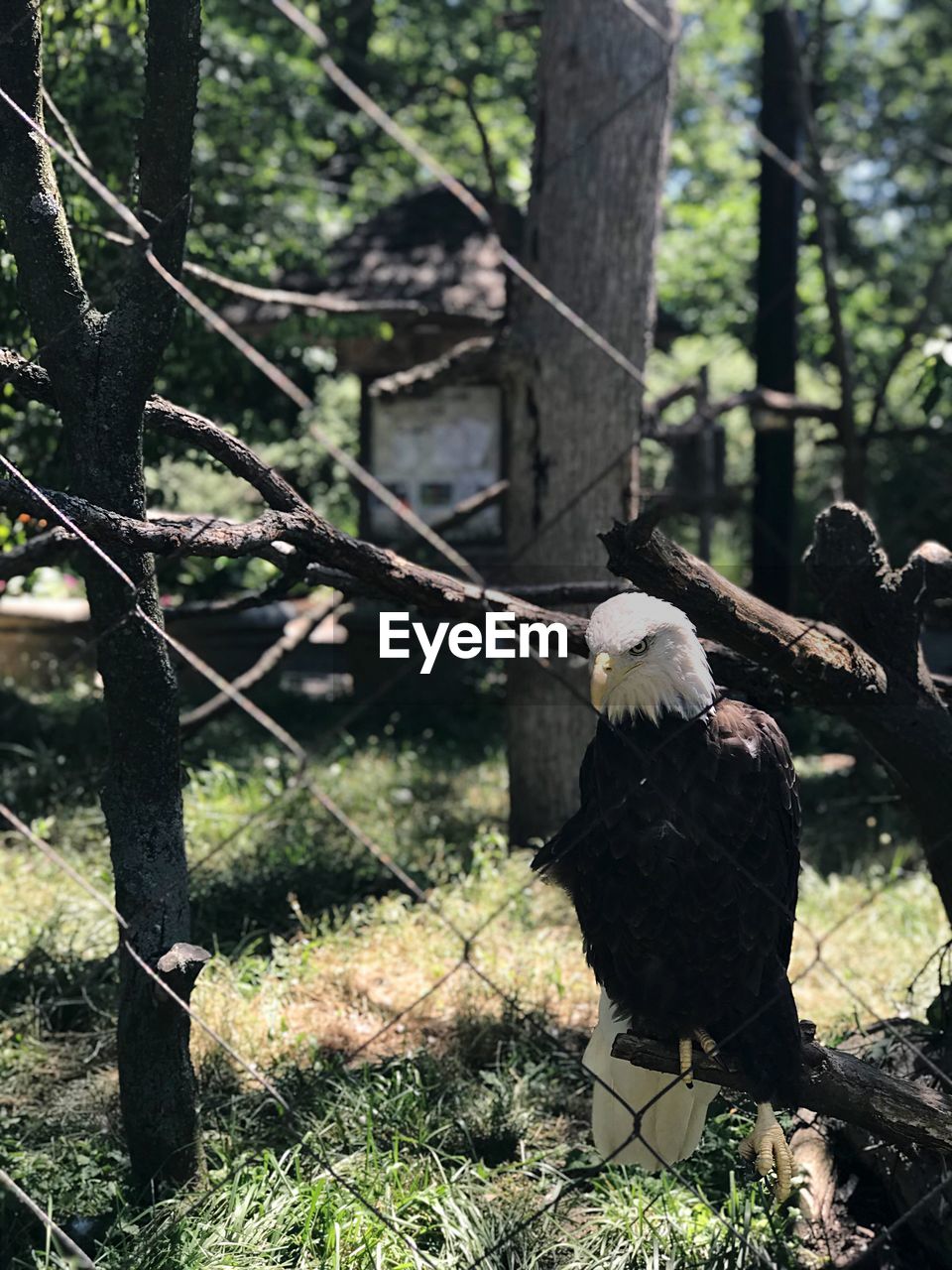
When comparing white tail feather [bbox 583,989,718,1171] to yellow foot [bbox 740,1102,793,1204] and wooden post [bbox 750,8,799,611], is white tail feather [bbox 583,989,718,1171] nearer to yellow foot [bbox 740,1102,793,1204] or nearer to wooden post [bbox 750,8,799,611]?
yellow foot [bbox 740,1102,793,1204]

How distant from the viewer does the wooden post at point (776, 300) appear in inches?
203

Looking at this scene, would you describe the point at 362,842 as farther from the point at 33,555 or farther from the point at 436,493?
the point at 436,493

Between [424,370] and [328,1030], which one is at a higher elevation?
[424,370]

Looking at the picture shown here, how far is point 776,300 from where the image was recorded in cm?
518

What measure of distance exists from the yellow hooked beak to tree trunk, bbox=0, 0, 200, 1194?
676mm

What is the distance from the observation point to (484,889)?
11.9 feet

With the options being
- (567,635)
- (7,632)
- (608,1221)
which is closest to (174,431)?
(567,635)

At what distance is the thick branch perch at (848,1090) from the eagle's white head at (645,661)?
0.51m

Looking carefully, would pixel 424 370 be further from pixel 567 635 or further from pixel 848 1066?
pixel 848 1066

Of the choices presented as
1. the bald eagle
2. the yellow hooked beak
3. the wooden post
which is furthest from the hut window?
the yellow hooked beak

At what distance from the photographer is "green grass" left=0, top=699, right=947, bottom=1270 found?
6.89 feet

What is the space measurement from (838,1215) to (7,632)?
18.4ft
